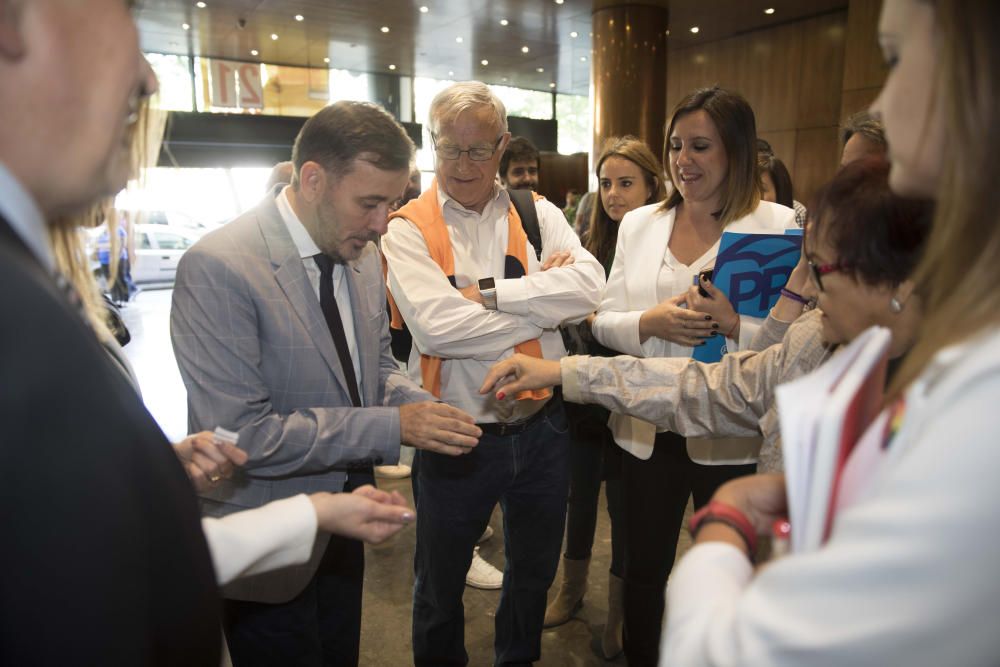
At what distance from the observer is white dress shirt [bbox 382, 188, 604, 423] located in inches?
75.1

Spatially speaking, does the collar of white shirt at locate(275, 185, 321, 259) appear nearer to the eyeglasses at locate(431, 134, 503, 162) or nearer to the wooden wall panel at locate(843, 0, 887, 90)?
the eyeglasses at locate(431, 134, 503, 162)

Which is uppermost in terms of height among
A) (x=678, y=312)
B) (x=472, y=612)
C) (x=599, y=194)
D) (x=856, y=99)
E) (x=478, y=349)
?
(x=856, y=99)

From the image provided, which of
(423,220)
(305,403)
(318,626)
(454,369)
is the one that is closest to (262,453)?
A: (305,403)

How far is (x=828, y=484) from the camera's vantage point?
0.62 m

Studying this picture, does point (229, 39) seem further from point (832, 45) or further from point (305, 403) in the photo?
point (305, 403)

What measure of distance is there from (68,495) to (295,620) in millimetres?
1161

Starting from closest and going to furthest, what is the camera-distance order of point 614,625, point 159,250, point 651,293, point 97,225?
point 97,225 < point 651,293 < point 614,625 < point 159,250

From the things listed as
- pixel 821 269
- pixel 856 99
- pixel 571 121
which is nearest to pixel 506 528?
pixel 821 269

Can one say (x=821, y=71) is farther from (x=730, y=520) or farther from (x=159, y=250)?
(x=159, y=250)

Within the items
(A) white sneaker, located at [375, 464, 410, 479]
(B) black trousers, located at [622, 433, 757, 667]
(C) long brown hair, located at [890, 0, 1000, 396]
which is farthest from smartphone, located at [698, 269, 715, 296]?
(A) white sneaker, located at [375, 464, 410, 479]

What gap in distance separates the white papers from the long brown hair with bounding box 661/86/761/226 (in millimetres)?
1458

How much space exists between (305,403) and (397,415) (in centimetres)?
22

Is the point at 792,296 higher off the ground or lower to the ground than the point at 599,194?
lower

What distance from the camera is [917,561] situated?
0.49 metres
